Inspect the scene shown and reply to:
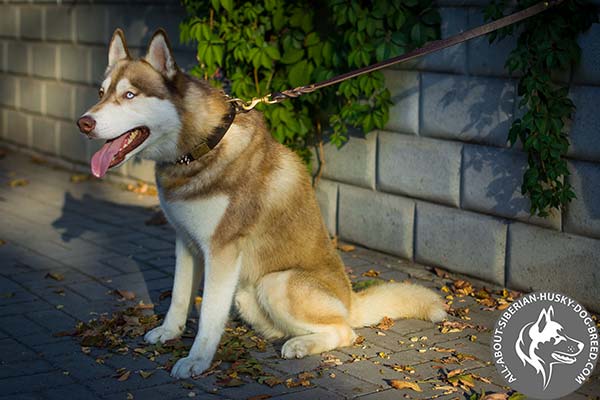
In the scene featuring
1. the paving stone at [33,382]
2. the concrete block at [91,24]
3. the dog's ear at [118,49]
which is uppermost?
the concrete block at [91,24]

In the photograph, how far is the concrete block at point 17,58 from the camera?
413 inches

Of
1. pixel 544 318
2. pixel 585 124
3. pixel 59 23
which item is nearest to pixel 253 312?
pixel 544 318

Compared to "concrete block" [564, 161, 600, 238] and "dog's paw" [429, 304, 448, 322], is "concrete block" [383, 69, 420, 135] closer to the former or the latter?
"concrete block" [564, 161, 600, 238]

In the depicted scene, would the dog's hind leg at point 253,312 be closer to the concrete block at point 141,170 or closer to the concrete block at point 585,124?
the concrete block at point 585,124

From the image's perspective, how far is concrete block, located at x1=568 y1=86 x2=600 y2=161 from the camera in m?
5.12

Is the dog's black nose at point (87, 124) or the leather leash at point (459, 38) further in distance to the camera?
the leather leash at point (459, 38)

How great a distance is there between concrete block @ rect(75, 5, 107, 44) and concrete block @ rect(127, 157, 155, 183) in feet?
4.08

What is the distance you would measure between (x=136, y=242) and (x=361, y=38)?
2.22 m

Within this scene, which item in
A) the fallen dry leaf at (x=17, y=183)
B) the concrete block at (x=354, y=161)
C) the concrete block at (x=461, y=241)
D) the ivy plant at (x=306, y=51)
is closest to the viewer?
the concrete block at (x=461, y=241)

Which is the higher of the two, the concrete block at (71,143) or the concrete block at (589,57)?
the concrete block at (589,57)

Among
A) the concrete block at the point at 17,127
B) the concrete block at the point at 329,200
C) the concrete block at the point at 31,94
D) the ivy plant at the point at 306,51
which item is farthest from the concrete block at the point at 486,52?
the concrete block at the point at 17,127

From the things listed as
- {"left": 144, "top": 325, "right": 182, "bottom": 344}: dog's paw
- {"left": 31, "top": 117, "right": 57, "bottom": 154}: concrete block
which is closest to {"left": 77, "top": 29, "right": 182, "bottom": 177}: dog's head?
{"left": 144, "top": 325, "right": 182, "bottom": 344}: dog's paw

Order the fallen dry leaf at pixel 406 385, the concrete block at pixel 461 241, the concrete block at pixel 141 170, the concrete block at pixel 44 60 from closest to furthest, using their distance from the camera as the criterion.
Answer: the fallen dry leaf at pixel 406 385 < the concrete block at pixel 461 241 < the concrete block at pixel 141 170 < the concrete block at pixel 44 60

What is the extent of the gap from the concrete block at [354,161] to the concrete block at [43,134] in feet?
13.9
